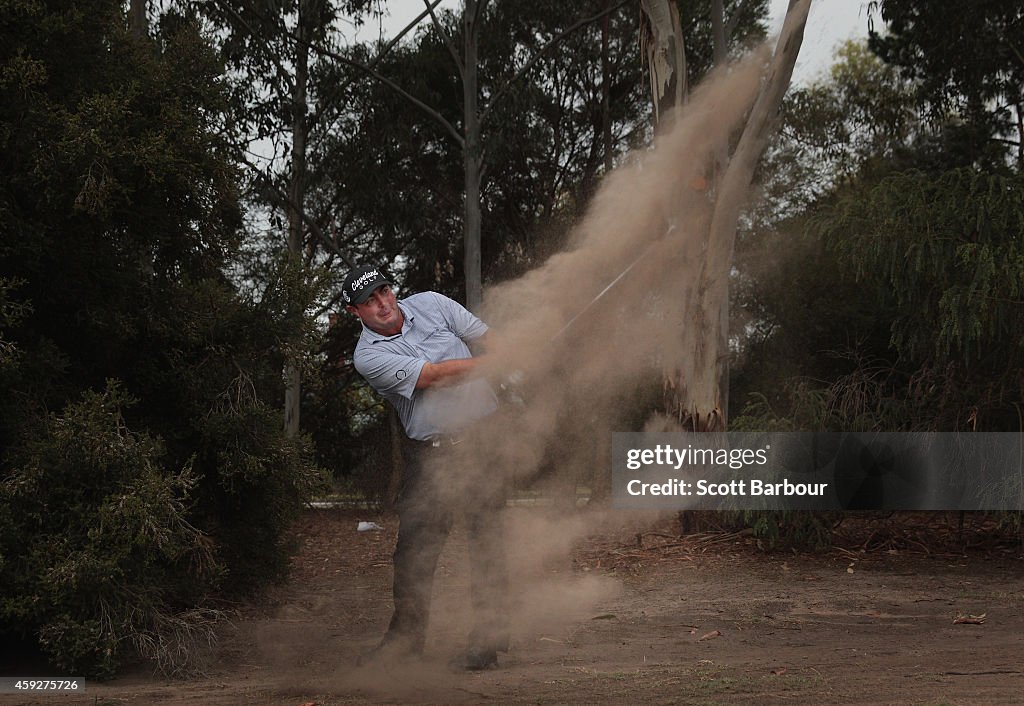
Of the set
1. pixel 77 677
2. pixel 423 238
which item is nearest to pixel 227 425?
pixel 77 677

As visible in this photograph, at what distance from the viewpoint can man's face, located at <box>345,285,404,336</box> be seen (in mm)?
5438

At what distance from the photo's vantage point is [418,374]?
17.3 ft

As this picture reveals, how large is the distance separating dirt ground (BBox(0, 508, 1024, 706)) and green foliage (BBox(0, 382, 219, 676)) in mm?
284

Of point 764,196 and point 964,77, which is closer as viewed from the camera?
point 964,77

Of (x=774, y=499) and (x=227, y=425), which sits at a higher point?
(x=227, y=425)

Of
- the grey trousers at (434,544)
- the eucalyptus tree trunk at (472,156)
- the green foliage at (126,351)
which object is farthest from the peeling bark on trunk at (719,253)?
the eucalyptus tree trunk at (472,156)

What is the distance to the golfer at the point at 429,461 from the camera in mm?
5320

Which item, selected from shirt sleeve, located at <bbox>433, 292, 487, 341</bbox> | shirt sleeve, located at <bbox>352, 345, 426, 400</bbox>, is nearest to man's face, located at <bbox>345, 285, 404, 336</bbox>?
shirt sleeve, located at <bbox>352, 345, 426, 400</bbox>

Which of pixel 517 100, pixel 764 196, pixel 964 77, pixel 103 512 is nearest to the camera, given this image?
pixel 103 512

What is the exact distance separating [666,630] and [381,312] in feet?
8.63

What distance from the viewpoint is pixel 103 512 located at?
5.74 meters

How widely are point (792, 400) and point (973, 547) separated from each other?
1.99m

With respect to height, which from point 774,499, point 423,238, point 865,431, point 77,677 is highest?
point 423,238

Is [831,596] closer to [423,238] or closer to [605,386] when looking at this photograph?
[605,386]
